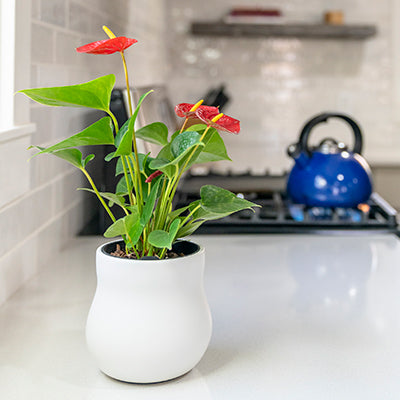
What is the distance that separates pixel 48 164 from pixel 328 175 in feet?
2.49

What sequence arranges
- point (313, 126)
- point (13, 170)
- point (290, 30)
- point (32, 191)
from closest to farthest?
1. point (13, 170)
2. point (32, 191)
3. point (313, 126)
4. point (290, 30)

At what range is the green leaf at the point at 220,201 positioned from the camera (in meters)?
0.59

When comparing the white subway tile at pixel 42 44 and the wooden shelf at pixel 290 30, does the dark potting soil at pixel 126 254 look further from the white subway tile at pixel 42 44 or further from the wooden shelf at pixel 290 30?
the wooden shelf at pixel 290 30

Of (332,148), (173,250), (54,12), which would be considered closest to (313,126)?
(332,148)

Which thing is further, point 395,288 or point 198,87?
point 198,87

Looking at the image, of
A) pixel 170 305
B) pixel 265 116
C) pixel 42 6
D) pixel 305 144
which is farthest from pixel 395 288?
pixel 265 116

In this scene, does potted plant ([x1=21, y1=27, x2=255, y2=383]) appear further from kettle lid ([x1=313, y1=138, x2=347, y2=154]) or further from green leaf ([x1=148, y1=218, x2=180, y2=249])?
kettle lid ([x1=313, y1=138, x2=347, y2=154])

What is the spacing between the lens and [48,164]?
1.11m

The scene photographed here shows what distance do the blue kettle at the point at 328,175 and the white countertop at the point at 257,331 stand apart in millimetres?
312

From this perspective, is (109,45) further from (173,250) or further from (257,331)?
(257,331)

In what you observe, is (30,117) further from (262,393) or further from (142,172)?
(262,393)

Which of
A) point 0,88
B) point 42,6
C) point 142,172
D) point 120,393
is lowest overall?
point 120,393

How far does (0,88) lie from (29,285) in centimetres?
33

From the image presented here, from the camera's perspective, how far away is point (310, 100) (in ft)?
11.2
